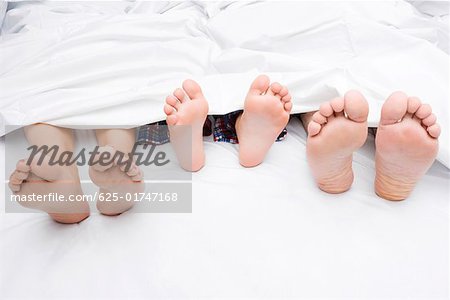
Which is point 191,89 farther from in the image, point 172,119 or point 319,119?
point 319,119

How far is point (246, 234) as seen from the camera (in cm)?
64

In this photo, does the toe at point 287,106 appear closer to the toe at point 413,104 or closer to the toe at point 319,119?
the toe at point 319,119

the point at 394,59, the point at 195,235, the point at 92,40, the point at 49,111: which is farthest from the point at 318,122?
the point at 92,40

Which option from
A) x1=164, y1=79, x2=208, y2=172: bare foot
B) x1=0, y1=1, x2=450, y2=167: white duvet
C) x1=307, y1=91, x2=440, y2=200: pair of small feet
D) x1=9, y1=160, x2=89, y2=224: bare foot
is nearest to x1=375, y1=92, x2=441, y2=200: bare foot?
x1=307, y1=91, x2=440, y2=200: pair of small feet

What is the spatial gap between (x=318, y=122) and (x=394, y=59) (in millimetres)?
386

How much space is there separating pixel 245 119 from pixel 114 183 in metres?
0.28

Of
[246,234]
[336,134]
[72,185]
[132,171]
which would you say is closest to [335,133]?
[336,134]

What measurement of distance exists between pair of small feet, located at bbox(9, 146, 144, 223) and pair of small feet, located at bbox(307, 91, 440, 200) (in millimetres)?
297

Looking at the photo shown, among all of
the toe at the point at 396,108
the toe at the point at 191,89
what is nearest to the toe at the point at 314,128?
the toe at the point at 396,108

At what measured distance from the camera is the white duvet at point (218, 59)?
0.79m

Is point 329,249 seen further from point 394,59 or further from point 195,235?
point 394,59

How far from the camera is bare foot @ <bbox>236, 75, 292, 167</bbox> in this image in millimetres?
715

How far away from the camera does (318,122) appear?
636 millimetres

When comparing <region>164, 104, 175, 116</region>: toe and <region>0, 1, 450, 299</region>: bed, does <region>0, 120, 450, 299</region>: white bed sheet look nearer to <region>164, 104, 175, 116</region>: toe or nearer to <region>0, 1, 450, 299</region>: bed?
<region>0, 1, 450, 299</region>: bed
